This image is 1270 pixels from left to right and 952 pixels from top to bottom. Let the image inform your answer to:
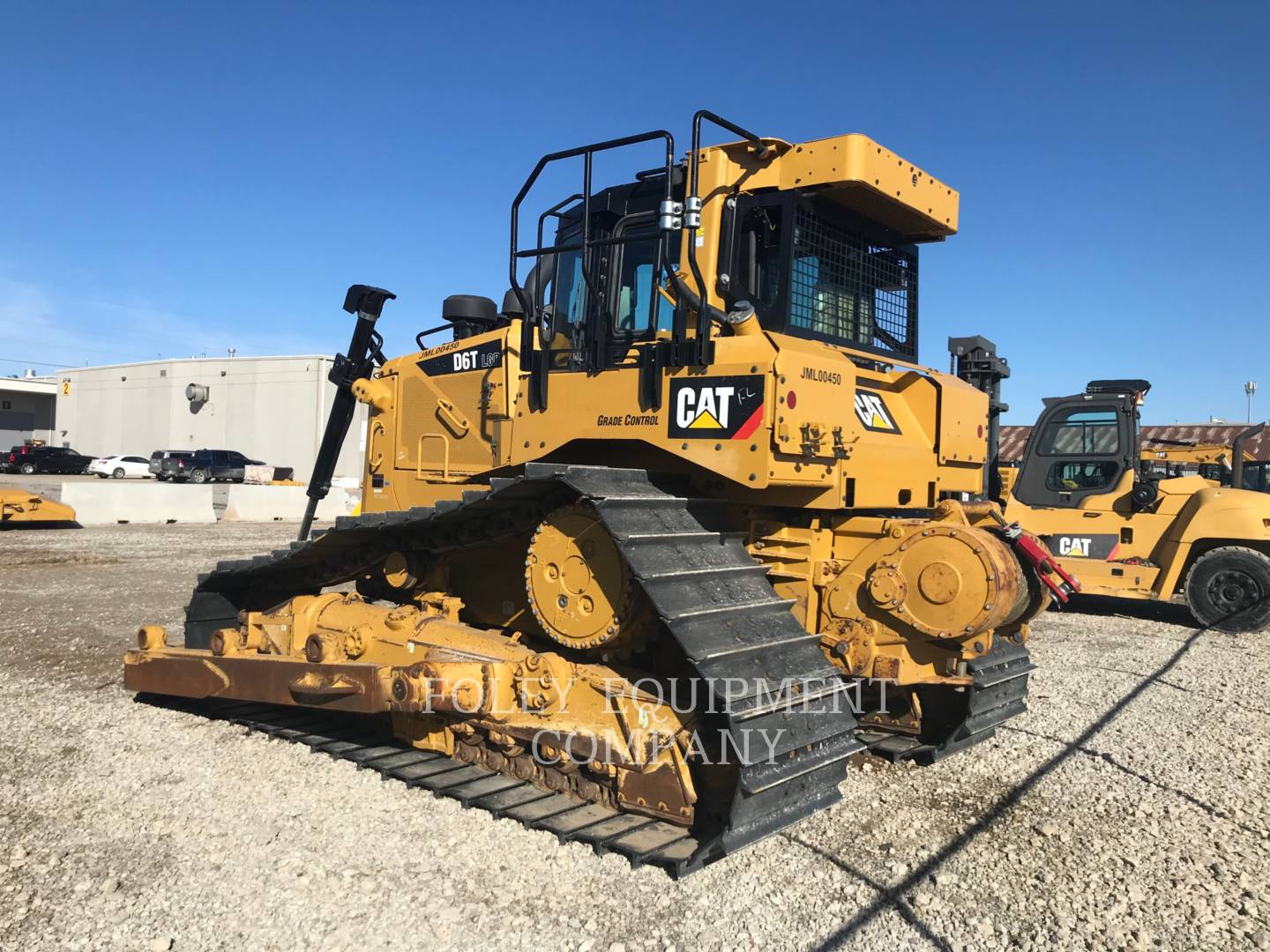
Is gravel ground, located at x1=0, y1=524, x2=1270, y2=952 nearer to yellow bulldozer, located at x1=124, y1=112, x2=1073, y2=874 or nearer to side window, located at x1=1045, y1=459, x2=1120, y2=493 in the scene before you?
yellow bulldozer, located at x1=124, y1=112, x2=1073, y2=874

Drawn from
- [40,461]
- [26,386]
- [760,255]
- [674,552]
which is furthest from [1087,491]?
[26,386]

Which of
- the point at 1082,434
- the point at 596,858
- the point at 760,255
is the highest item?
the point at 760,255

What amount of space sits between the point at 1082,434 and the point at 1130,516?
1.20m

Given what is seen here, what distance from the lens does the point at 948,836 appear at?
4543 mm

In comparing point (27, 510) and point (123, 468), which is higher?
point (123, 468)

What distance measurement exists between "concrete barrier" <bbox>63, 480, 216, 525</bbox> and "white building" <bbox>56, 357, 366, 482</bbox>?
18019 millimetres

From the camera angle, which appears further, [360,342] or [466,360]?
[360,342]

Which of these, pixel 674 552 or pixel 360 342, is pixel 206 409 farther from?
pixel 674 552

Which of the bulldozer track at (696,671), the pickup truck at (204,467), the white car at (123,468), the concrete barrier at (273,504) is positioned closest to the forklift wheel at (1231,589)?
the bulldozer track at (696,671)

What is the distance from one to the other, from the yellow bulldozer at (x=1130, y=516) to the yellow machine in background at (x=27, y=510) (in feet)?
56.5

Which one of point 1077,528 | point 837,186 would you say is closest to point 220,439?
point 1077,528

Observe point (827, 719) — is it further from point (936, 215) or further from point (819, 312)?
point (936, 215)

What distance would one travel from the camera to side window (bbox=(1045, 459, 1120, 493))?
38.3ft

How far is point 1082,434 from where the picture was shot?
11.9 metres
